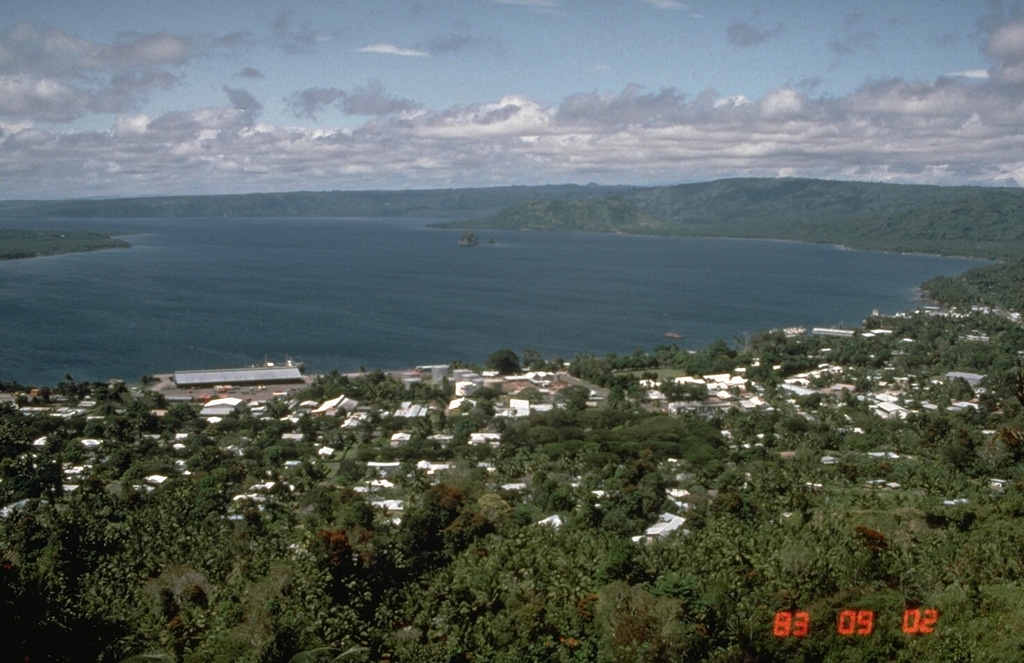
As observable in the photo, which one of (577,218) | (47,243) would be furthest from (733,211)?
(47,243)

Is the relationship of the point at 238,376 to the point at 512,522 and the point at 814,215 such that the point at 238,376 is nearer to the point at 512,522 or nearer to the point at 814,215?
the point at 512,522

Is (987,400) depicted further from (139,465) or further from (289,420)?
(139,465)

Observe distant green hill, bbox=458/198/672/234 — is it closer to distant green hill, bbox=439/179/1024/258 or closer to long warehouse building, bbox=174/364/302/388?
distant green hill, bbox=439/179/1024/258

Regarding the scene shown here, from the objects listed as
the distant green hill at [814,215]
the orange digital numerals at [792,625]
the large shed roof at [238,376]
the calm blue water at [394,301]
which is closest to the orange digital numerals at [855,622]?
the orange digital numerals at [792,625]

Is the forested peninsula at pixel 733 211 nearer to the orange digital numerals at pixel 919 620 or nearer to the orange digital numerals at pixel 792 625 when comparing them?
the orange digital numerals at pixel 919 620

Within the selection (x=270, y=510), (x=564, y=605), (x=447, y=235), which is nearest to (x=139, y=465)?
(x=270, y=510)

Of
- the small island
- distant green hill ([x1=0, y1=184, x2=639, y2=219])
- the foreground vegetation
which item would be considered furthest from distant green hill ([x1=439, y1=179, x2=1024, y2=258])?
the foreground vegetation
